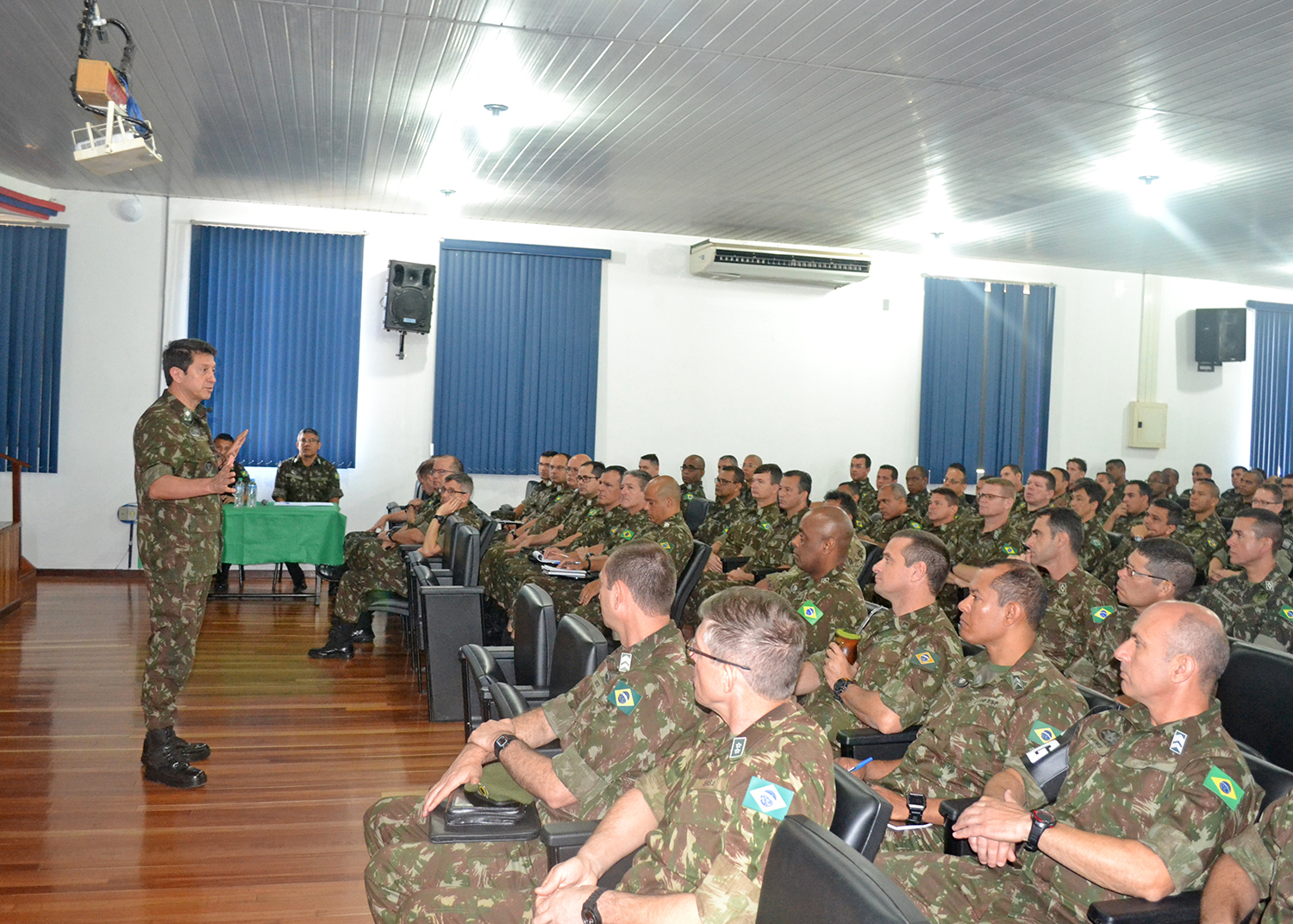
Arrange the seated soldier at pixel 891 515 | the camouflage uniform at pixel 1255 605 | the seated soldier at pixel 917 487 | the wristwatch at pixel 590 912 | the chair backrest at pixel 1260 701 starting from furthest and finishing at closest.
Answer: the seated soldier at pixel 917 487 → the seated soldier at pixel 891 515 → the camouflage uniform at pixel 1255 605 → the chair backrest at pixel 1260 701 → the wristwatch at pixel 590 912

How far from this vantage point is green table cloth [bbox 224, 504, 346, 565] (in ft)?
24.1

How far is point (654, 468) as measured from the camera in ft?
30.7

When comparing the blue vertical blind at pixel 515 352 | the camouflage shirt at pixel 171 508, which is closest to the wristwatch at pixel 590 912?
the camouflage shirt at pixel 171 508

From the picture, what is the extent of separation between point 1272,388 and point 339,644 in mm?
10754

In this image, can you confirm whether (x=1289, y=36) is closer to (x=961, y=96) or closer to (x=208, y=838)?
(x=961, y=96)

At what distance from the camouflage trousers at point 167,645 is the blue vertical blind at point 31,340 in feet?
19.1

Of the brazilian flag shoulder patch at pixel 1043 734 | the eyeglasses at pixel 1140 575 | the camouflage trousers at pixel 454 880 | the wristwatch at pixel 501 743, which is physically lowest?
the camouflage trousers at pixel 454 880

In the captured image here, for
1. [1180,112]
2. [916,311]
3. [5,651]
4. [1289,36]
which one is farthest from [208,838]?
[916,311]

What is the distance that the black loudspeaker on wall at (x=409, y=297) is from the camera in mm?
9117

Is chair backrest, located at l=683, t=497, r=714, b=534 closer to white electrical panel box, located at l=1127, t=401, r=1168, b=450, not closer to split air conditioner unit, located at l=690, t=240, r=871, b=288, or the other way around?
split air conditioner unit, located at l=690, t=240, r=871, b=288

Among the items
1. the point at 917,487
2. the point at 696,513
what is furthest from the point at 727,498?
the point at 917,487

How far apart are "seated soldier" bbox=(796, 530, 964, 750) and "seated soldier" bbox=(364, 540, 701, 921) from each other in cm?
82

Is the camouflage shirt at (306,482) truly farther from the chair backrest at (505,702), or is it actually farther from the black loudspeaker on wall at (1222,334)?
the black loudspeaker on wall at (1222,334)

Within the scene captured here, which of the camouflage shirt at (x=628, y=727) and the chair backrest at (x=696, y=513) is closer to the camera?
the camouflage shirt at (x=628, y=727)
